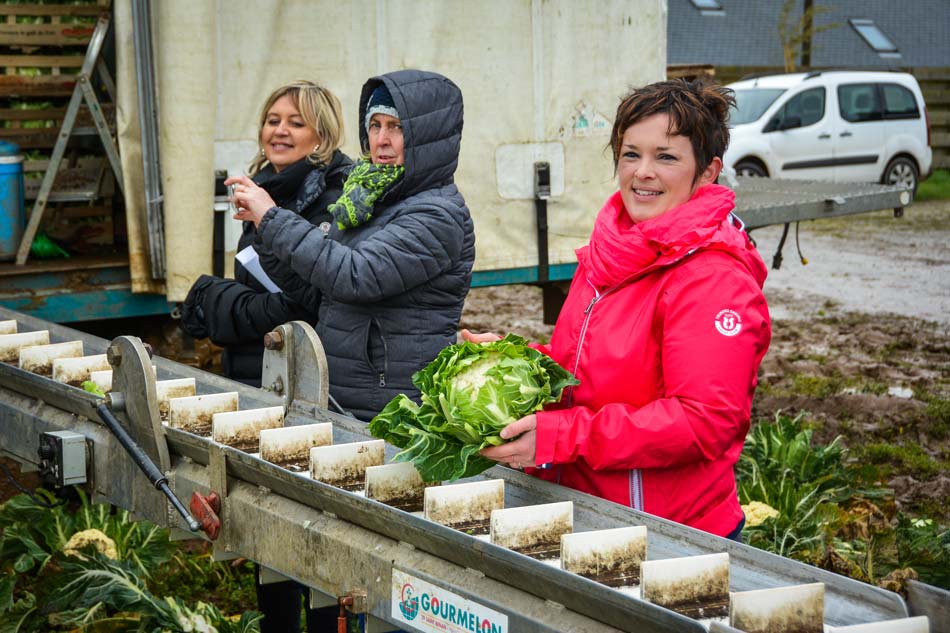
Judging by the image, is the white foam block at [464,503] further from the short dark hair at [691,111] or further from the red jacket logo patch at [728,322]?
the short dark hair at [691,111]

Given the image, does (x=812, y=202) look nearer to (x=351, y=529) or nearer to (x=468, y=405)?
(x=468, y=405)

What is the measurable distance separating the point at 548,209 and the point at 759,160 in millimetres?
10788

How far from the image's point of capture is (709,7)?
30.8 m

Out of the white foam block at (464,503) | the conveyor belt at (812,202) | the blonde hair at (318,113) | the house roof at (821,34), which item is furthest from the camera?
the house roof at (821,34)

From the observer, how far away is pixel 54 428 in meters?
3.19

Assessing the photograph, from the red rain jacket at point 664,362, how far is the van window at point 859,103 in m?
16.4

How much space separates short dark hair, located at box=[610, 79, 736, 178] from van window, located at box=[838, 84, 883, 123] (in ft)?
53.3

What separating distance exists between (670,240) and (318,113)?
6.62 ft

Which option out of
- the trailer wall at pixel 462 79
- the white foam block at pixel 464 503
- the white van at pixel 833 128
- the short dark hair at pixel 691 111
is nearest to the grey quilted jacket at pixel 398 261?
the short dark hair at pixel 691 111

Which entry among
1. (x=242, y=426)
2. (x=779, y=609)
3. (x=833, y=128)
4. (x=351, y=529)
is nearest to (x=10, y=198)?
(x=242, y=426)

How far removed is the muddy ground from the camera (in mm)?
6836

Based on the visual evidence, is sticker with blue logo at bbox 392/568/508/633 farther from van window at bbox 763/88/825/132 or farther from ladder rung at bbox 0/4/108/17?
van window at bbox 763/88/825/132

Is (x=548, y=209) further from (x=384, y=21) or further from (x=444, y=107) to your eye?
(x=444, y=107)

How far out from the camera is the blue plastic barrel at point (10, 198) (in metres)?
6.21
